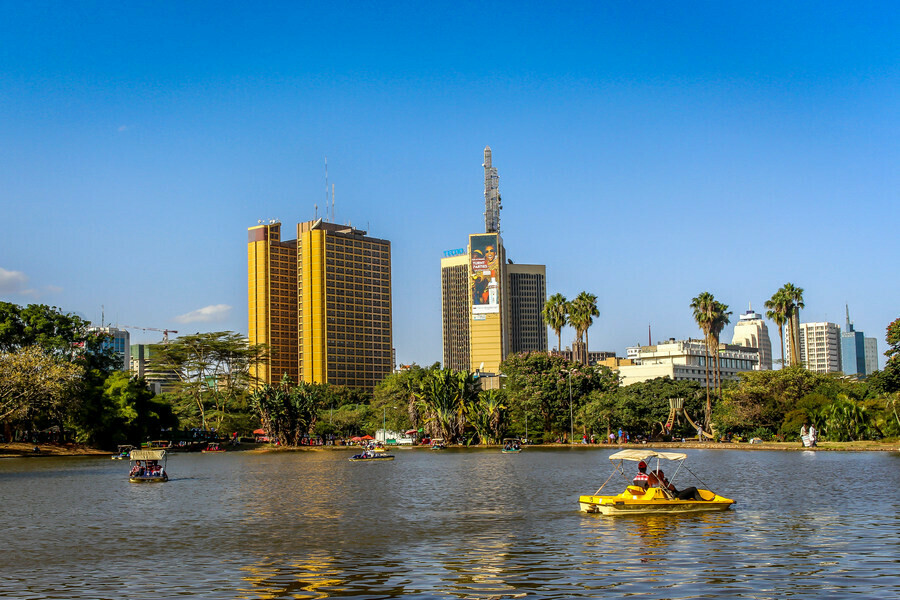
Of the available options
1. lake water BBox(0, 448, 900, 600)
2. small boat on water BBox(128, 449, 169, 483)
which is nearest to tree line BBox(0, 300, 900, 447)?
small boat on water BBox(128, 449, 169, 483)

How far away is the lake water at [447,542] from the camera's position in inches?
827

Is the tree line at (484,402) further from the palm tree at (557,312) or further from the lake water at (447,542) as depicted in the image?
the lake water at (447,542)

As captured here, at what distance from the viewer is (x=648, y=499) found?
3353 centimetres

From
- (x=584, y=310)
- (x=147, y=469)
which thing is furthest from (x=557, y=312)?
(x=147, y=469)

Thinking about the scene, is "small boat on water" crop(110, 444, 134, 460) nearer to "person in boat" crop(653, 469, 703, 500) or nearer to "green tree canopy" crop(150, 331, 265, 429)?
"green tree canopy" crop(150, 331, 265, 429)

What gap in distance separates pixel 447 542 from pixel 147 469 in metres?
37.9

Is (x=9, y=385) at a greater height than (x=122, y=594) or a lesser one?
greater

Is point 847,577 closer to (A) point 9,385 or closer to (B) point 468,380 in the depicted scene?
(A) point 9,385

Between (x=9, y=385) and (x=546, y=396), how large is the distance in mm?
65501

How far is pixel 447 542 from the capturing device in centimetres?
2848

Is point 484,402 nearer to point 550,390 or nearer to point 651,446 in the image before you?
point 550,390

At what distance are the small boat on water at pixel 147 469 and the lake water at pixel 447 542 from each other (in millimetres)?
5848

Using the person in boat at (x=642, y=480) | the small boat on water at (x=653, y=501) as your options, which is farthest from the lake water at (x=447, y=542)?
the person in boat at (x=642, y=480)

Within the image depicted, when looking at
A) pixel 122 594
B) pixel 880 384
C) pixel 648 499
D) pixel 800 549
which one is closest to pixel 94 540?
pixel 122 594
